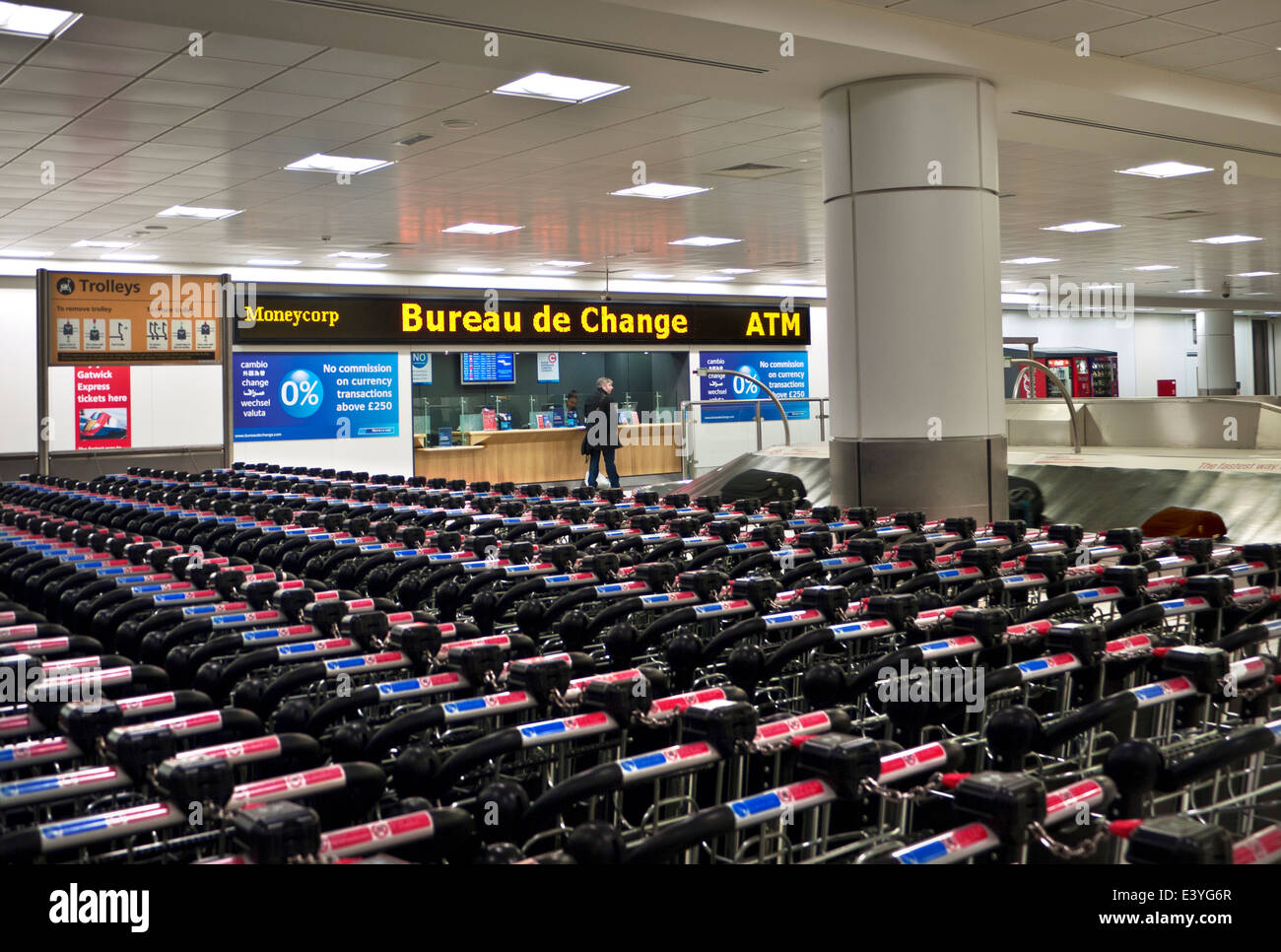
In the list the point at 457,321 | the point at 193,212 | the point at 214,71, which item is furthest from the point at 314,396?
the point at 214,71

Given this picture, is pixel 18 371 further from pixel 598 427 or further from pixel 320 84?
pixel 320 84

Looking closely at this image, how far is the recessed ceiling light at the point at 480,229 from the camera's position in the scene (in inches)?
498

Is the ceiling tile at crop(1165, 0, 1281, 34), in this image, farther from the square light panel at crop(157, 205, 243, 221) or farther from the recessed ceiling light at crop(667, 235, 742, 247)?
the square light panel at crop(157, 205, 243, 221)

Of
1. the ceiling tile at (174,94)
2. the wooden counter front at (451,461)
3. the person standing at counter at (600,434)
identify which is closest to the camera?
the ceiling tile at (174,94)

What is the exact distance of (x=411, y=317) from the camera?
46.9 ft

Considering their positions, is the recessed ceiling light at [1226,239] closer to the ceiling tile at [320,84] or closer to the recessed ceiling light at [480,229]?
the recessed ceiling light at [480,229]

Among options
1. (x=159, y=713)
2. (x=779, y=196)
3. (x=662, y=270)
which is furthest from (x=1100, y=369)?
(x=159, y=713)

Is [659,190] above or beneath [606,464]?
above

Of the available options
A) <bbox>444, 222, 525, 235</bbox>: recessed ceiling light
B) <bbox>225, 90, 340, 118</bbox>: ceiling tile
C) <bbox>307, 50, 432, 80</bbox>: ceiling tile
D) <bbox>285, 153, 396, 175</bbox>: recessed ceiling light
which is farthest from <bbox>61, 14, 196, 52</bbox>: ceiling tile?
<bbox>444, 222, 525, 235</bbox>: recessed ceiling light

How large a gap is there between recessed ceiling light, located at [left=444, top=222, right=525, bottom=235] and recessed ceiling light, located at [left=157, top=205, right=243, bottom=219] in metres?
2.30

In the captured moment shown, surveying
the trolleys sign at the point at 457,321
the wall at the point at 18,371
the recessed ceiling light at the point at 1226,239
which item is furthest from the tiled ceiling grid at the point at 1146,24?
the wall at the point at 18,371

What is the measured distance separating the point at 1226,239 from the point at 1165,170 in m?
6.09

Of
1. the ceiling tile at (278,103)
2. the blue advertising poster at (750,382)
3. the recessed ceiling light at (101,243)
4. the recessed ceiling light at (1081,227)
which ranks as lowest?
the blue advertising poster at (750,382)

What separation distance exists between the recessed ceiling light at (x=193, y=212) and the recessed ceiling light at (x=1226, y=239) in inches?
464
